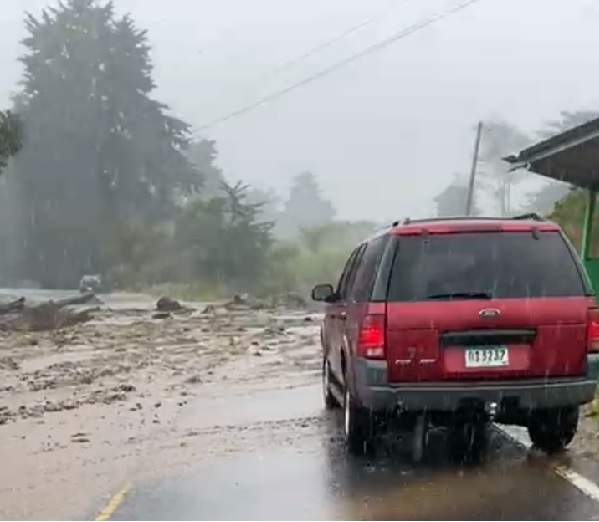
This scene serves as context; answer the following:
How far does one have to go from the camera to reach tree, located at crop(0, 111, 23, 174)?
41.2 m

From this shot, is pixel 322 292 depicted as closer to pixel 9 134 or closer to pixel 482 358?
pixel 482 358

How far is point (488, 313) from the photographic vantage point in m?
7.70

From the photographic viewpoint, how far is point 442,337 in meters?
7.67

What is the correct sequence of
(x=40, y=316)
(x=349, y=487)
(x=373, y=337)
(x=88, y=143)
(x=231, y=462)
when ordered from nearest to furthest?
(x=349, y=487)
(x=373, y=337)
(x=231, y=462)
(x=40, y=316)
(x=88, y=143)

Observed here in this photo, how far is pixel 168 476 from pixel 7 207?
214 ft

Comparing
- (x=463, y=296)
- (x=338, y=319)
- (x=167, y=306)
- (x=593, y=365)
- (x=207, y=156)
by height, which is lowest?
(x=167, y=306)

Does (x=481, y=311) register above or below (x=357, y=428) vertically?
above

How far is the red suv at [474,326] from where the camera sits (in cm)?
768

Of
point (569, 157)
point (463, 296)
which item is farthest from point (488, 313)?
point (569, 157)

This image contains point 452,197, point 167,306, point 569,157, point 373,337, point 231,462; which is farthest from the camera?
point 452,197

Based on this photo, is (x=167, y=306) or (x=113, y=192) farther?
(x=113, y=192)

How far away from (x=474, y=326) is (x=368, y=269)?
1.28 metres

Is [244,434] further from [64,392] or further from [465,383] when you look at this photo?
[64,392]

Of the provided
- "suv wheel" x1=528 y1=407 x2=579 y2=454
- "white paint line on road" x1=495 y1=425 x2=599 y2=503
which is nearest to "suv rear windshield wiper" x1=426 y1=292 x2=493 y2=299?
"suv wheel" x1=528 y1=407 x2=579 y2=454
